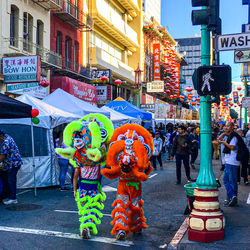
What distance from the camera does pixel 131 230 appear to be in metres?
6.38

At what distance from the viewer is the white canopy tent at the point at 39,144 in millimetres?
11250

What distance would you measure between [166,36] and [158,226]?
4960 centimetres

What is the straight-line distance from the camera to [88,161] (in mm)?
6418

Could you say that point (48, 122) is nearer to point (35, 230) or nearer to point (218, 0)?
point (35, 230)

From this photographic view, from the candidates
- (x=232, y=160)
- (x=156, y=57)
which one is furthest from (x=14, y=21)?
(x=156, y=57)

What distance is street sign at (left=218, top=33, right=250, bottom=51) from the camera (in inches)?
249

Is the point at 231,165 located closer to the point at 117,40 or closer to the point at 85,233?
the point at 85,233

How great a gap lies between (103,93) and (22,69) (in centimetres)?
1206

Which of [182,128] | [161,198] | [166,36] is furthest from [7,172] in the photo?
[166,36]

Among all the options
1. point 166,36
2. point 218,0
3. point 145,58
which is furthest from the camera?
point 166,36

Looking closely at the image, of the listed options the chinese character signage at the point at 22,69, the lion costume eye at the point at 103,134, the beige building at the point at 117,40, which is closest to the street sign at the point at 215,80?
the lion costume eye at the point at 103,134

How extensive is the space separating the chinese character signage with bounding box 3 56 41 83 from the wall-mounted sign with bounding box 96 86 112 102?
38.0 ft

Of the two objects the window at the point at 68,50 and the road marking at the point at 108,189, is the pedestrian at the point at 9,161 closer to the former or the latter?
the road marking at the point at 108,189

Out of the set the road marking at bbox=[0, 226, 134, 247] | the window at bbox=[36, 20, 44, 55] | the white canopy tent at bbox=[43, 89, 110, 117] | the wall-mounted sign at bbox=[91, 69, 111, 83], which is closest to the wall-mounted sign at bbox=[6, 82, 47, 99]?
the white canopy tent at bbox=[43, 89, 110, 117]
